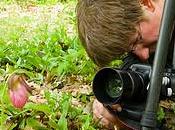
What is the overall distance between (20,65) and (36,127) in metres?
0.95

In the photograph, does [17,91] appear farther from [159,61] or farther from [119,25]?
[159,61]

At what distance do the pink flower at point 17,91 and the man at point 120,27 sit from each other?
35 cm

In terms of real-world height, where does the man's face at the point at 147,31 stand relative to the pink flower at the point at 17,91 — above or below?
above

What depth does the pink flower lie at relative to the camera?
79.0 inches

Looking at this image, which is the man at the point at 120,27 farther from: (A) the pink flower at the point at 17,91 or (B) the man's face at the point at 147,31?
(A) the pink flower at the point at 17,91

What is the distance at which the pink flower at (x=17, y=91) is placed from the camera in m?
2.01

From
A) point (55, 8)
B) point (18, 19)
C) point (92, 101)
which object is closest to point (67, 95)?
point (92, 101)

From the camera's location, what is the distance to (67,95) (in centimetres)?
244

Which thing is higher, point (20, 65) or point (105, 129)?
point (20, 65)

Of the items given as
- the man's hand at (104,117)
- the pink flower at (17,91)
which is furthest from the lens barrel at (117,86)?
the pink flower at (17,91)

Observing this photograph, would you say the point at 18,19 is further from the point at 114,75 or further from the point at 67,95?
the point at 114,75

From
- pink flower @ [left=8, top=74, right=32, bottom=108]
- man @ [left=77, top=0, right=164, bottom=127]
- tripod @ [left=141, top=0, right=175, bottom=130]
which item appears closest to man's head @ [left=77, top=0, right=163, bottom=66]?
man @ [left=77, top=0, right=164, bottom=127]

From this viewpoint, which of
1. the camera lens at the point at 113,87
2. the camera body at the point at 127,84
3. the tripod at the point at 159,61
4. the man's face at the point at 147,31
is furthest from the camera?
the man's face at the point at 147,31

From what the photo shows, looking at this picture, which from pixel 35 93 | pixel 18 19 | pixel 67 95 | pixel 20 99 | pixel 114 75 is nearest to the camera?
pixel 114 75
